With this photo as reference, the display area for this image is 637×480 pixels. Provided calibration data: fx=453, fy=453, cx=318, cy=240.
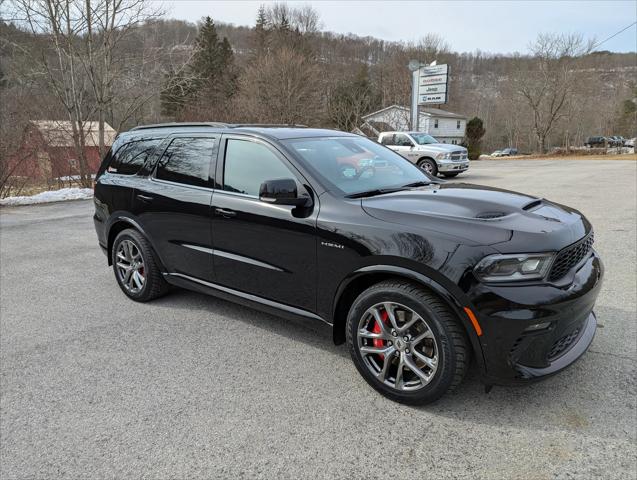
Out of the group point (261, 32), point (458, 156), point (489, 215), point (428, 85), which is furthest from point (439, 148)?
point (261, 32)

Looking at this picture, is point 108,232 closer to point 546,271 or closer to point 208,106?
point 546,271

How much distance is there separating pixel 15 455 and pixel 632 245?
728cm

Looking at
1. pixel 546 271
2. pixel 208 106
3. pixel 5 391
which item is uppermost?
pixel 208 106

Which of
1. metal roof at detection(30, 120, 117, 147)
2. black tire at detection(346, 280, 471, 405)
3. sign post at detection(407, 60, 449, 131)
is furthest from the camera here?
sign post at detection(407, 60, 449, 131)

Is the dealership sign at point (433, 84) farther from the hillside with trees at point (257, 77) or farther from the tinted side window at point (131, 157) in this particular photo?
the tinted side window at point (131, 157)

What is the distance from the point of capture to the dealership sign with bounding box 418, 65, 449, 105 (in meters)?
28.5

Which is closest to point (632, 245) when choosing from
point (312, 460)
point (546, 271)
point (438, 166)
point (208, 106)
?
point (546, 271)

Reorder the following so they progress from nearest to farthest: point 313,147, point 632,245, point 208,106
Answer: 1. point 313,147
2. point 632,245
3. point 208,106

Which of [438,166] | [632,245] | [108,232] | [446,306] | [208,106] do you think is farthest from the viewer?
[208,106]

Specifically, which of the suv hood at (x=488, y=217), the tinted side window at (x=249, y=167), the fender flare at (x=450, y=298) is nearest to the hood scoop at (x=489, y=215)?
the suv hood at (x=488, y=217)

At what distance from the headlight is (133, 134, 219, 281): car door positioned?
2.29 m

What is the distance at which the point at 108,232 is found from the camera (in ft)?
16.1

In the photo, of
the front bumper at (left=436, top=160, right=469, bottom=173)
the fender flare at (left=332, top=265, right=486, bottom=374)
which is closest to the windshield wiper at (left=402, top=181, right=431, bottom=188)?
the fender flare at (left=332, top=265, right=486, bottom=374)

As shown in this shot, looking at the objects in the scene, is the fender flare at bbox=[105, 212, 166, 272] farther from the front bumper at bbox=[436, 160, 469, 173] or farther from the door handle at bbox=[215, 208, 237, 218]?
the front bumper at bbox=[436, 160, 469, 173]
